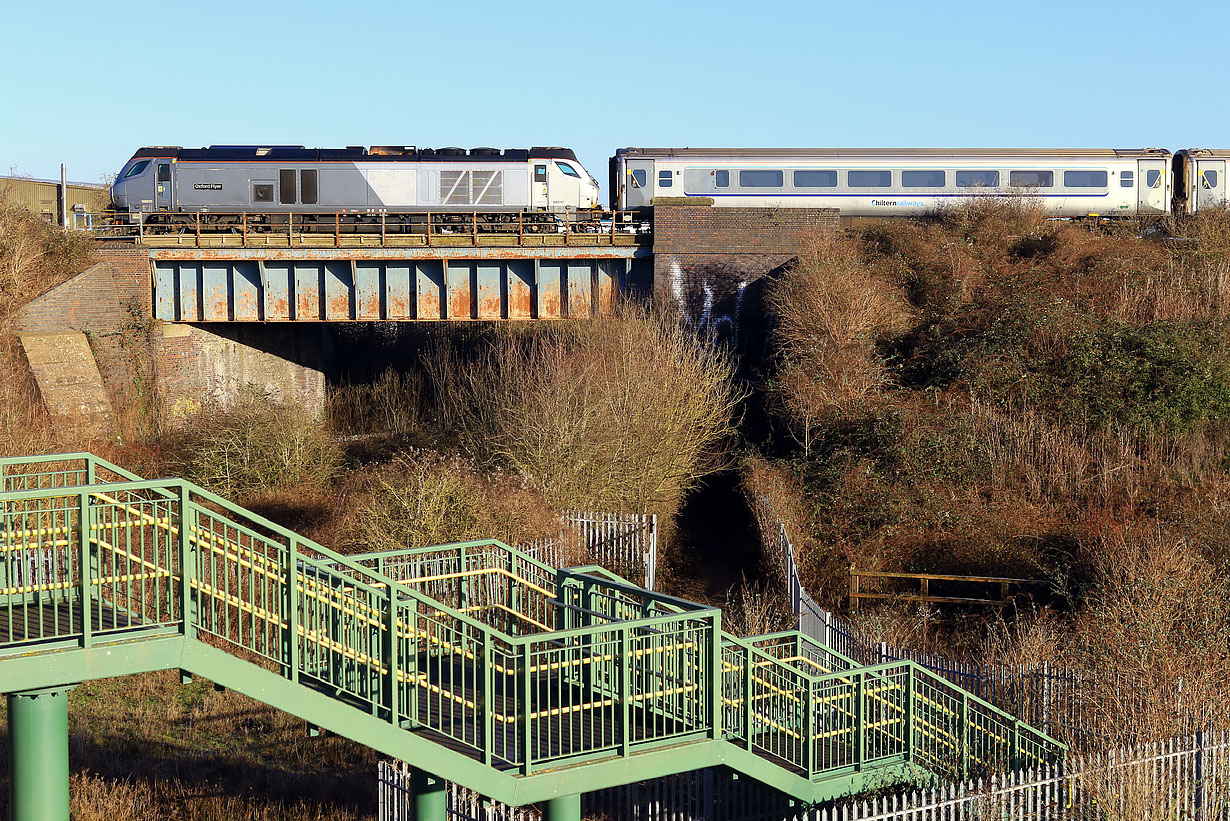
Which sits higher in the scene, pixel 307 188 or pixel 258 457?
pixel 307 188

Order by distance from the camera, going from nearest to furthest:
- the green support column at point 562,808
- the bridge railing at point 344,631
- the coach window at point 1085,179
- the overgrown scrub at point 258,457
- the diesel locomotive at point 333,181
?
the bridge railing at point 344,631 < the green support column at point 562,808 < the overgrown scrub at point 258,457 < the diesel locomotive at point 333,181 < the coach window at point 1085,179

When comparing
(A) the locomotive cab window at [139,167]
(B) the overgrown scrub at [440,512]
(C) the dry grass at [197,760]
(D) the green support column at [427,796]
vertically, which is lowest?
(C) the dry grass at [197,760]

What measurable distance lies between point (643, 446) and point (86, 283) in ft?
57.5

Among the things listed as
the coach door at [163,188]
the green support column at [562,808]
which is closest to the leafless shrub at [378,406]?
the coach door at [163,188]

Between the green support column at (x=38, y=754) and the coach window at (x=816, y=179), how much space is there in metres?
31.2

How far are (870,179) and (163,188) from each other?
22.5 meters

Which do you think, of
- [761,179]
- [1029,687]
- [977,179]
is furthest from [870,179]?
[1029,687]

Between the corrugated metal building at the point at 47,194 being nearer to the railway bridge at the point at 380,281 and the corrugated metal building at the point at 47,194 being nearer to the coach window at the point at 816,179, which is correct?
the railway bridge at the point at 380,281

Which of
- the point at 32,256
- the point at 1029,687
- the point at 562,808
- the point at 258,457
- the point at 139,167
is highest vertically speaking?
the point at 139,167

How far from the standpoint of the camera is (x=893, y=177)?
36906mm

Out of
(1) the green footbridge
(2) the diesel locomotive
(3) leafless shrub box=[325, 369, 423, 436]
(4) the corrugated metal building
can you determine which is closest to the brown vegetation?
(1) the green footbridge

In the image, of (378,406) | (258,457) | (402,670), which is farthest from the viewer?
(378,406)

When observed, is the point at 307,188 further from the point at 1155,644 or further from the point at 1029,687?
the point at 1155,644

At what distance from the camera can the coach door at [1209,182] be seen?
123 ft
